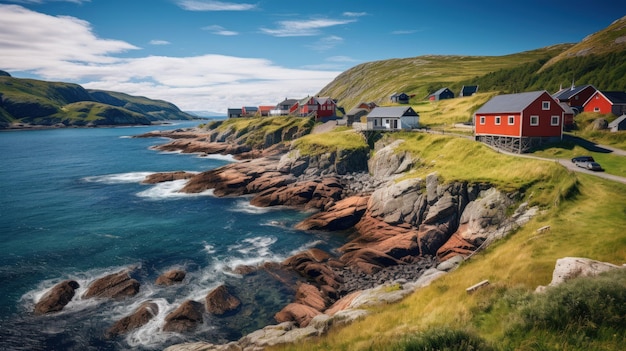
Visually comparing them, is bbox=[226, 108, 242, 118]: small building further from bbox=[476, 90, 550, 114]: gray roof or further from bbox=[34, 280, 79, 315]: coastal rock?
bbox=[34, 280, 79, 315]: coastal rock

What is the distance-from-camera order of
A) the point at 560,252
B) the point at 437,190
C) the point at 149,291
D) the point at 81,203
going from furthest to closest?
1. the point at 81,203
2. the point at 437,190
3. the point at 149,291
4. the point at 560,252

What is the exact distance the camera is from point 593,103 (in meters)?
74.8

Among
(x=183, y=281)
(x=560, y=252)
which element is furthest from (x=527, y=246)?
(x=183, y=281)

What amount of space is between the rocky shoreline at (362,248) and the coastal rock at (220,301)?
0.28ft

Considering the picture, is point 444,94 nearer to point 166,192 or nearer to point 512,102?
point 512,102

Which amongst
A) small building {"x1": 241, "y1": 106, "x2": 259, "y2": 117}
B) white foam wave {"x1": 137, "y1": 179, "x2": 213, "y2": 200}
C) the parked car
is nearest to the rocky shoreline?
the parked car

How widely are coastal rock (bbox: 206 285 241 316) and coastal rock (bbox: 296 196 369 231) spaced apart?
18568mm

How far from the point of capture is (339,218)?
4897 cm

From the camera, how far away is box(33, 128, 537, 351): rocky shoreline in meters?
26.9

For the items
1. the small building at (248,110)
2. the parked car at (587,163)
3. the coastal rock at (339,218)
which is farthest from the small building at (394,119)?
the small building at (248,110)

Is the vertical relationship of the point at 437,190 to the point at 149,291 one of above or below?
above

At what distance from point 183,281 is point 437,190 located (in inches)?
1215

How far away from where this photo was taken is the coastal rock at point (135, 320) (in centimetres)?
2714

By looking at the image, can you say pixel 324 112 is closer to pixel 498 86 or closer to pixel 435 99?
pixel 435 99
